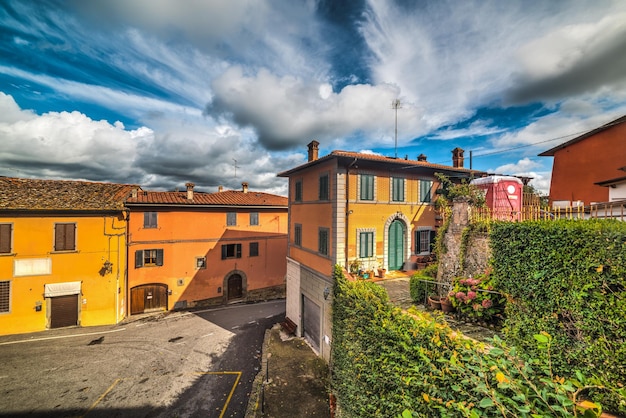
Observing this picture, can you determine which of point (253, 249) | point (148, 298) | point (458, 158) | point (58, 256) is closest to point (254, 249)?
point (253, 249)

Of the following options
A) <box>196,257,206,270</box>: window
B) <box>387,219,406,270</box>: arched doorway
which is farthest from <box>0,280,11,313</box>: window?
<box>387,219,406,270</box>: arched doorway

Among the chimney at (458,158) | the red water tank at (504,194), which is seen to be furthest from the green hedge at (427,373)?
the chimney at (458,158)

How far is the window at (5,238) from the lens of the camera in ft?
51.6

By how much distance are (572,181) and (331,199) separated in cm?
1611

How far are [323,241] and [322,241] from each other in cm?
11

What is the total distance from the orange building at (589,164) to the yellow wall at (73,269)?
29.7 metres

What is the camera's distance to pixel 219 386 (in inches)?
448

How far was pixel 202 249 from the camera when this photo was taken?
74.1ft

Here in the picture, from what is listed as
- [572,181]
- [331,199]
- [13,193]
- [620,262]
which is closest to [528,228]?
[620,262]

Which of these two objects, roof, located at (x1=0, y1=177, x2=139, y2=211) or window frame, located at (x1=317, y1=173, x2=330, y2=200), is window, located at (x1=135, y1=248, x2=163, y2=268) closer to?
roof, located at (x1=0, y1=177, x2=139, y2=211)

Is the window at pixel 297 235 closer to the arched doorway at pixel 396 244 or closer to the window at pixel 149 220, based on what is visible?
the arched doorway at pixel 396 244

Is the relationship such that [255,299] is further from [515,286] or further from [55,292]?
[515,286]

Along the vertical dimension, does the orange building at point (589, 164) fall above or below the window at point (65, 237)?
above

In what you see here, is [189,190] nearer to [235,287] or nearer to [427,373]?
[235,287]
